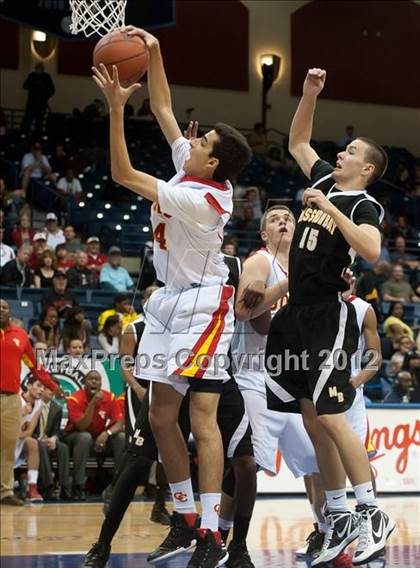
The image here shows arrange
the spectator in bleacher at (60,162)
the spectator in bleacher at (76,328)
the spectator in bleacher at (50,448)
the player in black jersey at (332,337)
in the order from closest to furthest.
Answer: the player in black jersey at (332,337) < the spectator in bleacher at (50,448) < the spectator in bleacher at (76,328) < the spectator in bleacher at (60,162)

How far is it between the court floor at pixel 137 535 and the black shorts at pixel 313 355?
115cm

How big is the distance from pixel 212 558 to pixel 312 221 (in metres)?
1.82

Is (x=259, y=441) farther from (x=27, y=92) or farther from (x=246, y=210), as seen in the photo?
(x=27, y=92)

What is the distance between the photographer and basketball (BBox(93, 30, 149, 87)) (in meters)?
5.39

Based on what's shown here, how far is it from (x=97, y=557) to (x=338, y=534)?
1.26 meters

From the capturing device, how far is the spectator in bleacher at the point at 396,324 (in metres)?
14.4

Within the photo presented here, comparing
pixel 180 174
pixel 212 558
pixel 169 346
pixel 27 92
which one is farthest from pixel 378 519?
pixel 27 92

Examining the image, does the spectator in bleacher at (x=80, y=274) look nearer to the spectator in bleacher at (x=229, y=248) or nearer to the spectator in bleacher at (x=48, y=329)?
the spectator in bleacher at (x=48, y=329)

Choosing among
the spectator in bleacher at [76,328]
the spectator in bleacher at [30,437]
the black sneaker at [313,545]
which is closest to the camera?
the black sneaker at [313,545]

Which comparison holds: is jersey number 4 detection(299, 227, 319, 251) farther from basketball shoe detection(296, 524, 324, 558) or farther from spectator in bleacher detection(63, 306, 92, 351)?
spectator in bleacher detection(63, 306, 92, 351)

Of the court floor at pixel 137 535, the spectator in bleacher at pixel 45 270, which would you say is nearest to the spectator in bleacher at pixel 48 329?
the spectator in bleacher at pixel 45 270

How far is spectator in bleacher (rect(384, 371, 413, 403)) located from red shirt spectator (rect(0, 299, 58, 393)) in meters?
4.26

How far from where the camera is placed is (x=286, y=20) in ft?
81.5

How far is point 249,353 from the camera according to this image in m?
6.32
